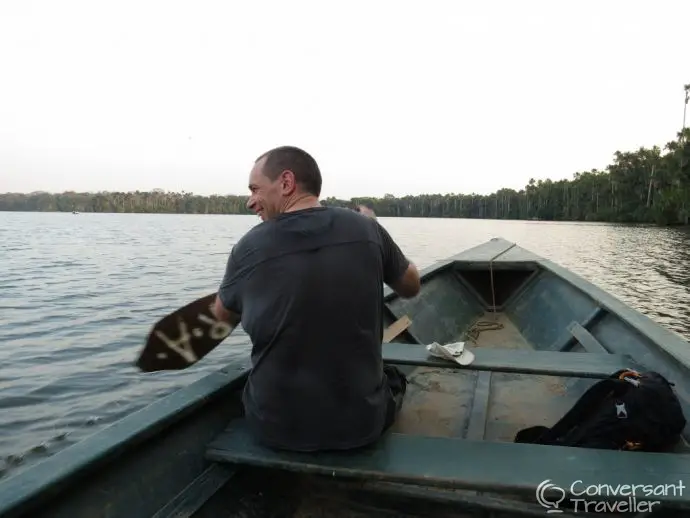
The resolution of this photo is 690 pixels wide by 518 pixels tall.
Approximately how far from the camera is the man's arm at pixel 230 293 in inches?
78.3

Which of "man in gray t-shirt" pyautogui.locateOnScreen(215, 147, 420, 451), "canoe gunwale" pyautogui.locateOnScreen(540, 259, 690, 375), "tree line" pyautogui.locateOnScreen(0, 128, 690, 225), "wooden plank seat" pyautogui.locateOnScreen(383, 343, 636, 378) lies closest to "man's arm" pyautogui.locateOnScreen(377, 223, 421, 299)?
"man in gray t-shirt" pyautogui.locateOnScreen(215, 147, 420, 451)

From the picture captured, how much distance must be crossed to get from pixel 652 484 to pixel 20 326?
10506mm

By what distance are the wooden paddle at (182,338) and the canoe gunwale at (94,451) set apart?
10.1 inches

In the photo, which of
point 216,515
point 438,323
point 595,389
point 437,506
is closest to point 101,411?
point 438,323

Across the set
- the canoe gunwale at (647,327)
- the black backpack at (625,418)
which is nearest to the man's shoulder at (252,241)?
the black backpack at (625,418)

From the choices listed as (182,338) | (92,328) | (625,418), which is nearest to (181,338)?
(182,338)

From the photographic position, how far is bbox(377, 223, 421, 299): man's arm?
7.09 feet

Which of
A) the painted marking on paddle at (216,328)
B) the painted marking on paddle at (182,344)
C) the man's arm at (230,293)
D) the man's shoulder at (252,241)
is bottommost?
the painted marking on paddle at (182,344)

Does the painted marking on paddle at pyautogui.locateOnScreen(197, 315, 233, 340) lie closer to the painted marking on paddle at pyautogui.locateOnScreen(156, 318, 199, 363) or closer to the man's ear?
the painted marking on paddle at pyautogui.locateOnScreen(156, 318, 199, 363)

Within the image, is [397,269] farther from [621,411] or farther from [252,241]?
[621,411]

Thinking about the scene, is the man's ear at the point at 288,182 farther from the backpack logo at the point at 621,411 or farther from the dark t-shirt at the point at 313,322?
the backpack logo at the point at 621,411

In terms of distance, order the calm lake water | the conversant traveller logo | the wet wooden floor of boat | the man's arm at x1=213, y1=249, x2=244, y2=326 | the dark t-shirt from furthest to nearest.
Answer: the calm lake water < the wet wooden floor of boat < the man's arm at x1=213, y1=249, x2=244, y2=326 < the dark t-shirt < the conversant traveller logo

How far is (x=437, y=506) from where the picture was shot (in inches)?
89.2

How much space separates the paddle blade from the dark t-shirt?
0.56 metres
